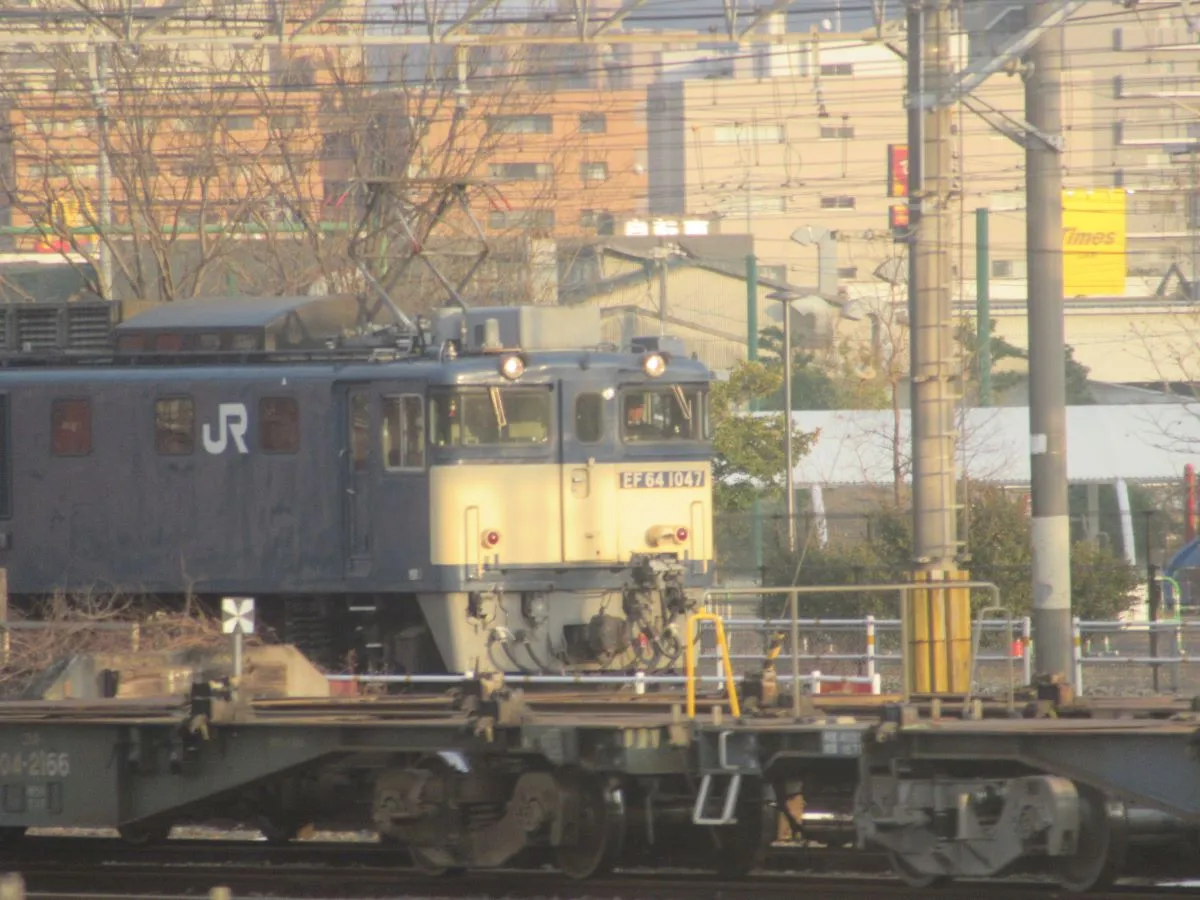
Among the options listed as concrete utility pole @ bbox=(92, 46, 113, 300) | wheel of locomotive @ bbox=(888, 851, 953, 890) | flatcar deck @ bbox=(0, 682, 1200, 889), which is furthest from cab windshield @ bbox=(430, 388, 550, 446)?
concrete utility pole @ bbox=(92, 46, 113, 300)

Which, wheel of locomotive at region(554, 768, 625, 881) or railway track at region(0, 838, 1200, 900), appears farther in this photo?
railway track at region(0, 838, 1200, 900)

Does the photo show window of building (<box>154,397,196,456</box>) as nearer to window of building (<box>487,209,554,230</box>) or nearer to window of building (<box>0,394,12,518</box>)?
window of building (<box>0,394,12,518</box>)

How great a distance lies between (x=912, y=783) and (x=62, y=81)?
2503 centimetres

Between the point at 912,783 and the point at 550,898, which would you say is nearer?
the point at 912,783

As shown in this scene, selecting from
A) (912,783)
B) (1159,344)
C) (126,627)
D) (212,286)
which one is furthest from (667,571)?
(1159,344)

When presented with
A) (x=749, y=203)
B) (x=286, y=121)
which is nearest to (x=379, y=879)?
(x=286, y=121)

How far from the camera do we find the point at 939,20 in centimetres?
1669

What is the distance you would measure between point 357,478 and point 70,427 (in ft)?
10.3

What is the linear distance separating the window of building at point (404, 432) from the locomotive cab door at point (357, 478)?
0.20 metres

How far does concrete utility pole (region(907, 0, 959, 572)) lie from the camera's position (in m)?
16.6

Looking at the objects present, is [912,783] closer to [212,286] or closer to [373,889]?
[373,889]

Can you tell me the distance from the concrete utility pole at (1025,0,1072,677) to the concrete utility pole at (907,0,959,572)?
31.7 inches

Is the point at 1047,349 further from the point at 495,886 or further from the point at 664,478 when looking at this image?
the point at 495,886

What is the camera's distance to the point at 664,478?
19094 millimetres
